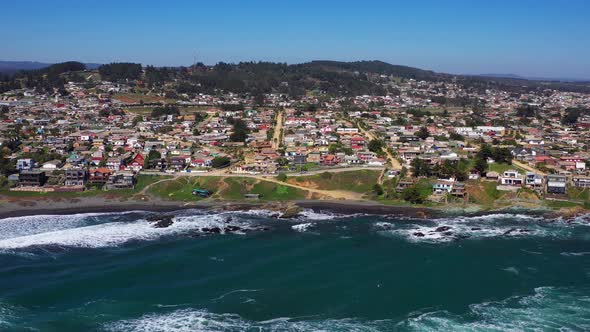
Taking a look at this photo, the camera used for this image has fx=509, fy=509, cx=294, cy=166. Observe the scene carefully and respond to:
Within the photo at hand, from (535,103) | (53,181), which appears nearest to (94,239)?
(53,181)

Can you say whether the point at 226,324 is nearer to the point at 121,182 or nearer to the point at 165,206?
the point at 165,206

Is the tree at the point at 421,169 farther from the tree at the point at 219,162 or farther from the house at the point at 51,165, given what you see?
the house at the point at 51,165

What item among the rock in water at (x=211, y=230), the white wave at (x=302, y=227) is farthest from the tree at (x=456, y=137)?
the rock in water at (x=211, y=230)

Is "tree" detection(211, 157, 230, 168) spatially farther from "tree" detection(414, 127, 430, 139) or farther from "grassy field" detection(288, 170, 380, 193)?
"tree" detection(414, 127, 430, 139)

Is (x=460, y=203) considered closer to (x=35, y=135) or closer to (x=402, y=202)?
(x=402, y=202)

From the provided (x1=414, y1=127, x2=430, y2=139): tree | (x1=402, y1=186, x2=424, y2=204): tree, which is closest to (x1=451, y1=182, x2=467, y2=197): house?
(x1=402, y1=186, x2=424, y2=204): tree

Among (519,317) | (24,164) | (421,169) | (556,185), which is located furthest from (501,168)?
(24,164)
